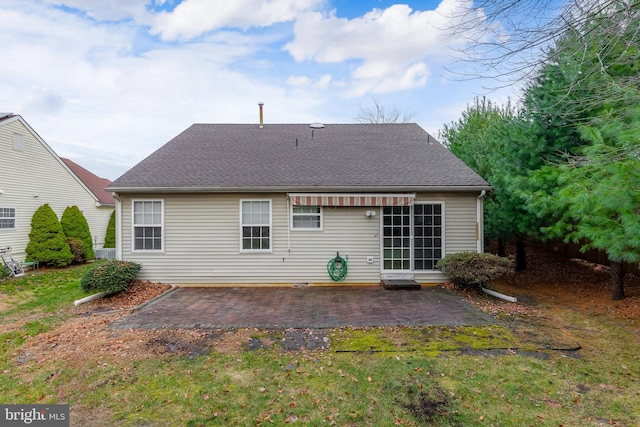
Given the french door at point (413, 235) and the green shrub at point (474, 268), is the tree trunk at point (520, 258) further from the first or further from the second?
the french door at point (413, 235)

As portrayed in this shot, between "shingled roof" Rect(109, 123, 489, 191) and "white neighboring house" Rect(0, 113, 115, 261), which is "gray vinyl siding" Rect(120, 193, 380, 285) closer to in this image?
"shingled roof" Rect(109, 123, 489, 191)

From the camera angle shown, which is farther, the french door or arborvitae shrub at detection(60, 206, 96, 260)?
arborvitae shrub at detection(60, 206, 96, 260)

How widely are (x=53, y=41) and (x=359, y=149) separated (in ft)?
39.6

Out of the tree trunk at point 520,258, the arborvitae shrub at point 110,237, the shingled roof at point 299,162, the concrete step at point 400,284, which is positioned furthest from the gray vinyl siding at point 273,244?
the arborvitae shrub at point 110,237

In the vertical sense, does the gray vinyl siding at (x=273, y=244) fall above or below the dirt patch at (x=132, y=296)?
above

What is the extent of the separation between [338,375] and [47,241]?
1697cm

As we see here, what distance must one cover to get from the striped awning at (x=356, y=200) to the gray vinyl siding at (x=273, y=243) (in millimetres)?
512

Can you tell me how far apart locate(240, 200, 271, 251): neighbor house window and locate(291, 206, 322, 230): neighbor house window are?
835 mm

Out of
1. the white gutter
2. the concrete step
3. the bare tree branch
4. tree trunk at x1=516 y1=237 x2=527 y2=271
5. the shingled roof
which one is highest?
the bare tree branch

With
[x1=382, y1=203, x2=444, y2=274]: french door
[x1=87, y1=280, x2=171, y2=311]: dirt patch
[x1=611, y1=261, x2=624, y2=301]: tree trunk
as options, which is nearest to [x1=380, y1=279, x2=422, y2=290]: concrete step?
[x1=382, y1=203, x2=444, y2=274]: french door

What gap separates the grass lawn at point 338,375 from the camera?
3.60 metres

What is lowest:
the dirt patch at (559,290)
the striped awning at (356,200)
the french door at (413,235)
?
the dirt patch at (559,290)

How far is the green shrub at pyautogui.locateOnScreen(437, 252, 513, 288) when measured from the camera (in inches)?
339

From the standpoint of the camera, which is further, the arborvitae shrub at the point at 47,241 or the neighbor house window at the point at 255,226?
the arborvitae shrub at the point at 47,241
